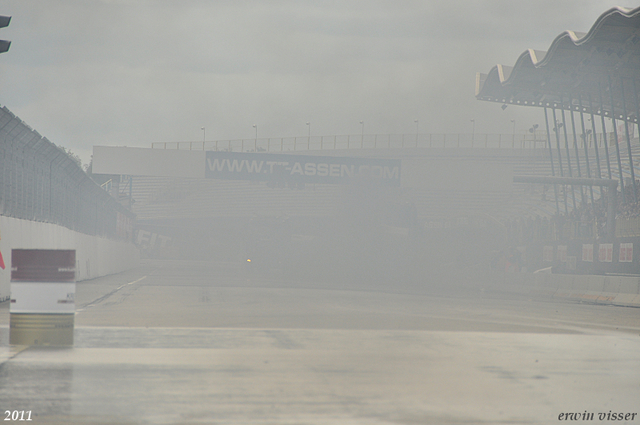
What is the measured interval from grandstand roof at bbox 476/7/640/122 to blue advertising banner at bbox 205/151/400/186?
31.3 ft

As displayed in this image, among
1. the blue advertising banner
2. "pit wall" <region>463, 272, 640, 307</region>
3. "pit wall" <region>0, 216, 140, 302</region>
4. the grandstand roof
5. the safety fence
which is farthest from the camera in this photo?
the blue advertising banner

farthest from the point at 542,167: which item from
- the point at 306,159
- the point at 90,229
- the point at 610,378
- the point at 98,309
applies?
the point at 610,378

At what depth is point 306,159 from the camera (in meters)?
49.3

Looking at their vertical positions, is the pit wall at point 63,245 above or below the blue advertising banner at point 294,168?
below

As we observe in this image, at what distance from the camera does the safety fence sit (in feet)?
61.4

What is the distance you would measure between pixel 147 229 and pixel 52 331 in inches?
3837

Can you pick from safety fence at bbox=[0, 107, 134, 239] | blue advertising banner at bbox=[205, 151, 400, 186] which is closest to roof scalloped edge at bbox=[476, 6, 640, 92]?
blue advertising banner at bbox=[205, 151, 400, 186]

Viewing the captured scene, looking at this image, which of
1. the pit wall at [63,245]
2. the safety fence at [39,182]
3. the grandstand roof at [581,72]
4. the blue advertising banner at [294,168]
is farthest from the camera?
the blue advertising banner at [294,168]

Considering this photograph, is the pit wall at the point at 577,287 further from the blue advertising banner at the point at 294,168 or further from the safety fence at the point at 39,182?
the safety fence at the point at 39,182

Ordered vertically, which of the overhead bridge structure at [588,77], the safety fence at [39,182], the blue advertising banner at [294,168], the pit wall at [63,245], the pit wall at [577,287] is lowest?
the pit wall at [577,287]

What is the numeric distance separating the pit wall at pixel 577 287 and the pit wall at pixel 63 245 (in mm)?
18354

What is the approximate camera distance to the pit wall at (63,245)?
1794 centimetres

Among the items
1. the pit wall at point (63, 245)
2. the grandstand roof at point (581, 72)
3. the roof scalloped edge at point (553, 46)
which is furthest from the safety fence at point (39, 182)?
the grandstand roof at point (581, 72)

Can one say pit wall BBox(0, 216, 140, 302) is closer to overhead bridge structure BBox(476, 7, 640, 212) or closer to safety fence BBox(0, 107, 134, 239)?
safety fence BBox(0, 107, 134, 239)
